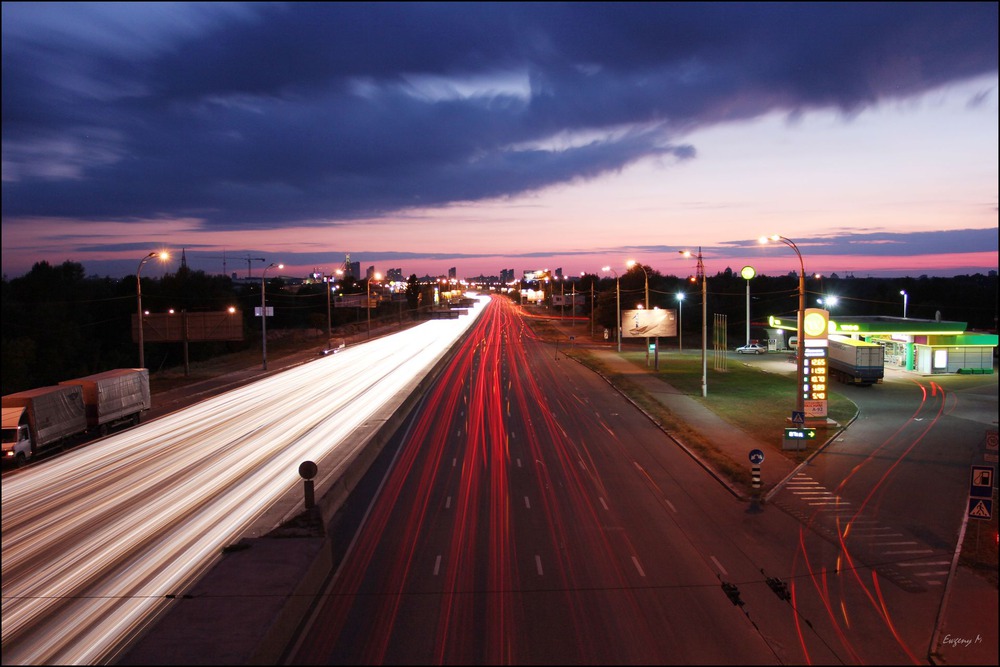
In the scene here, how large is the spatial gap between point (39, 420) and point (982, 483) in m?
27.4

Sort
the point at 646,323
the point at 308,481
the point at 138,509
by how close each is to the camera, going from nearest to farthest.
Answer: the point at 308,481
the point at 138,509
the point at 646,323

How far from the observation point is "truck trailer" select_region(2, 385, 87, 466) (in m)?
22.7

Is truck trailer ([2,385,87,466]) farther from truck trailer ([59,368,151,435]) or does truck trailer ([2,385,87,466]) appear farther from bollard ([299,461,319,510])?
bollard ([299,461,319,510])

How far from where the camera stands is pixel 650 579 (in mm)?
13422

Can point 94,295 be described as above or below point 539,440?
above

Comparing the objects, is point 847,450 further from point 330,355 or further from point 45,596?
point 330,355

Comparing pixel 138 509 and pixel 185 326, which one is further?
pixel 185 326

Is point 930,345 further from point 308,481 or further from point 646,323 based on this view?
point 308,481

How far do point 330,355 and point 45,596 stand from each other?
49.5m

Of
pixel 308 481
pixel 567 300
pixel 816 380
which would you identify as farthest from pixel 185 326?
pixel 567 300

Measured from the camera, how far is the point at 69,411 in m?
25.9

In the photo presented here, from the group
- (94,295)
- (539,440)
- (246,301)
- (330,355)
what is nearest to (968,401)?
(539,440)

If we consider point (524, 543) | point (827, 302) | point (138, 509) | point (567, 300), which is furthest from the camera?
point (567, 300)

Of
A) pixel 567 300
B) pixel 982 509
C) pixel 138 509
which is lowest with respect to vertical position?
pixel 138 509
